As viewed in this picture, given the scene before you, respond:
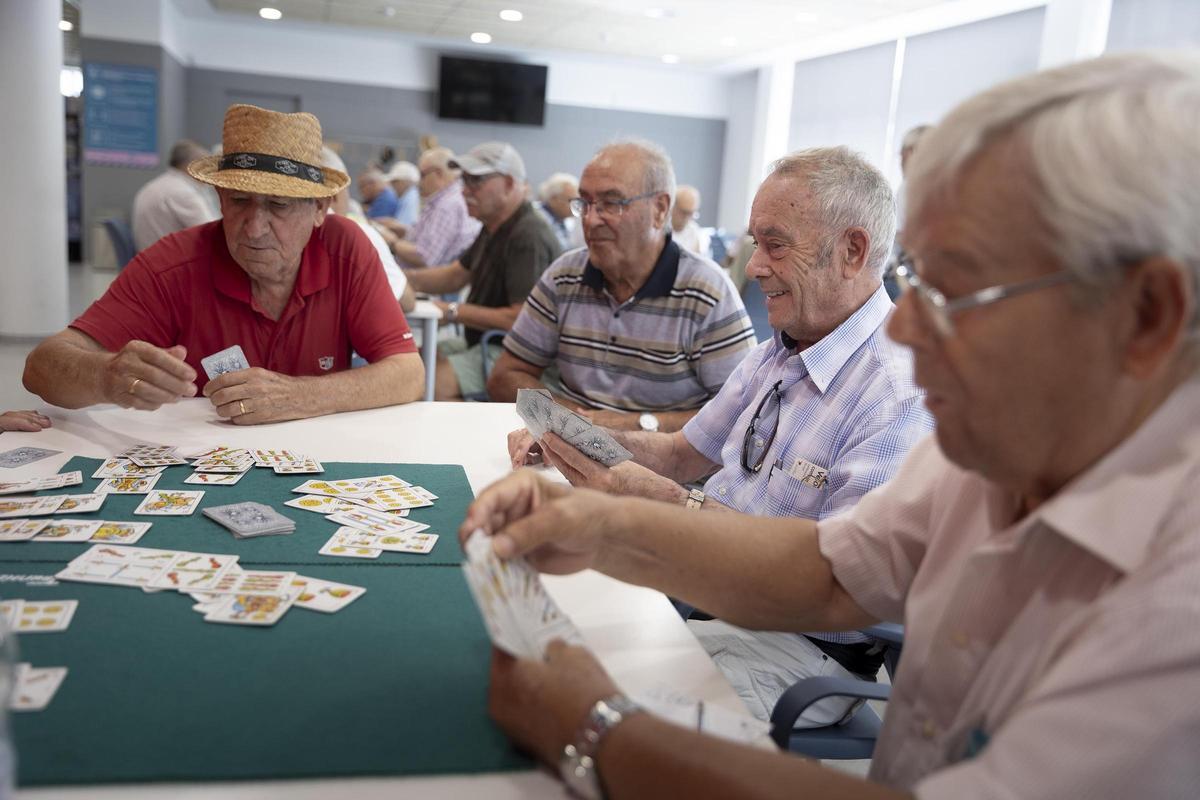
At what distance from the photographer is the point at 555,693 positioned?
98 cm

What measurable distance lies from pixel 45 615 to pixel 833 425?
4.76ft

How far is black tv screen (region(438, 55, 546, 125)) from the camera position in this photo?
14.1 metres

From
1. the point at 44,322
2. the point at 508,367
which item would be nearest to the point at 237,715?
the point at 508,367

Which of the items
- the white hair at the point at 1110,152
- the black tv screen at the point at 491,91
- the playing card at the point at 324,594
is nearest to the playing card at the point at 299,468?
the playing card at the point at 324,594

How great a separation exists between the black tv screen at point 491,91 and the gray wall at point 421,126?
27cm

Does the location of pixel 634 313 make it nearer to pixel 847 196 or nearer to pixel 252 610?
pixel 847 196

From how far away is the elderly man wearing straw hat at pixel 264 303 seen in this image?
2.22m

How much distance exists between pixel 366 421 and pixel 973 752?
1.70 meters

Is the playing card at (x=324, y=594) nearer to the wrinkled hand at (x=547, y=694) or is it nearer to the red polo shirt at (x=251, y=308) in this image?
the wrinkled hand at (x=547, y=694)

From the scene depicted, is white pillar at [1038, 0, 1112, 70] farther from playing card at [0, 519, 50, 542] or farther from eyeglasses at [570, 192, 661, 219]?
playing card at [0, 519, 50, 542]

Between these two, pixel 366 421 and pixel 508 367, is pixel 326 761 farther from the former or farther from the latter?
pixel 508 367

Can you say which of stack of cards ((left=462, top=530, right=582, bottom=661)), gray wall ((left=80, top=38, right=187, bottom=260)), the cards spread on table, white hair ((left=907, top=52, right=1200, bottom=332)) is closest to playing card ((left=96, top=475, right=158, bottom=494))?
the cards spread on table

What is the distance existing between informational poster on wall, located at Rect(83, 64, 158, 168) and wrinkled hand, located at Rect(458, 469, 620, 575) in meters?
12.3

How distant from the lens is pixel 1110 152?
80cm
